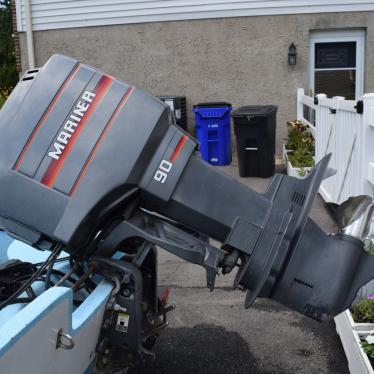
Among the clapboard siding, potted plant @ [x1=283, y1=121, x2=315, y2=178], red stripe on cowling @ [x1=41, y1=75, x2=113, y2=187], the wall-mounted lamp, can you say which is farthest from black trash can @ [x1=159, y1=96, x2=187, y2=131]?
red stripe on cowling @ [x1=41, y1=75, x2=113, y2=187]

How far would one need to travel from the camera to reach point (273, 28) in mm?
9820

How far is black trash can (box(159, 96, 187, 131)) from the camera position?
954cm

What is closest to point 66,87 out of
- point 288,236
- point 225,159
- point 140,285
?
point 140,285

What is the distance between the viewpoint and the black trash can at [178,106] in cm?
954

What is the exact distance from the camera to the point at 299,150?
26.3 ft

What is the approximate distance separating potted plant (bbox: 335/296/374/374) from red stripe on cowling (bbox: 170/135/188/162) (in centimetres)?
133

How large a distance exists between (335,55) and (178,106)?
2.93 meters

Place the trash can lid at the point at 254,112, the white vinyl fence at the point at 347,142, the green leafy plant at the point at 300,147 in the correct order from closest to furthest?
the white vinyl fence at the point at 347,142, the green leafy plant at the point at 300,147, the trash can lid at the point at 254,112

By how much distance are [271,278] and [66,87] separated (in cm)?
111

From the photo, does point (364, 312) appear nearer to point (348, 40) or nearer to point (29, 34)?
point (348, 40)

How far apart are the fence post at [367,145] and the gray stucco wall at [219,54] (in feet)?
19.7

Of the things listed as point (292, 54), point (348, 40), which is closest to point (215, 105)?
point (292, 54)

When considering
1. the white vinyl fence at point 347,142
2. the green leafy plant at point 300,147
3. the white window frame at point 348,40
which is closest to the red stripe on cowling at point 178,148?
the white vinyl fence at point 347,142

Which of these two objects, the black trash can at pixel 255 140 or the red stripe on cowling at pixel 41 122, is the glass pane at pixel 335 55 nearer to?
the black trash can at pixel 255 140
